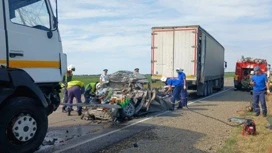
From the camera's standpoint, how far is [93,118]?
37.4ft

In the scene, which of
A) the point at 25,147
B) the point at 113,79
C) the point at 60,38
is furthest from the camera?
the point at 113,79

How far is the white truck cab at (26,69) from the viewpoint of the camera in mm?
5555

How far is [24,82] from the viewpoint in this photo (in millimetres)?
5703

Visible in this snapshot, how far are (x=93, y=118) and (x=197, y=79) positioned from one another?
8535 mm

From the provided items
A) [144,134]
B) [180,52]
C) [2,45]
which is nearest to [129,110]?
[144,134]

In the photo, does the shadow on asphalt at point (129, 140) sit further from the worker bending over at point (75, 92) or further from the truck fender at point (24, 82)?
the worker bending over at point (75, 92)

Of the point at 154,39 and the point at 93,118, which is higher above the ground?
the point at 154,39

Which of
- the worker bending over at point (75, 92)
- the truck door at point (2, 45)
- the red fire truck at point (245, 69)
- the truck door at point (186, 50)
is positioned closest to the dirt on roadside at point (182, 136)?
the truck door at point (2, 45)

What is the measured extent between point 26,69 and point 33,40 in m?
0.54

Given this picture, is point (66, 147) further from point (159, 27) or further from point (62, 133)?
point (159, 27)

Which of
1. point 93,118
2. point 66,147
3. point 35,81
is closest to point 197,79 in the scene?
point 93,118

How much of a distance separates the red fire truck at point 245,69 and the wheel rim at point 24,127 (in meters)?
23.0

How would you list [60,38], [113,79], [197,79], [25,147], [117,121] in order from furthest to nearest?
1. [197,79]
2. [113,79]
3. [117,121]
4. [60,38]
5. [25,147]

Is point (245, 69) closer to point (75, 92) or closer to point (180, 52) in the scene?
point (180, 52)
